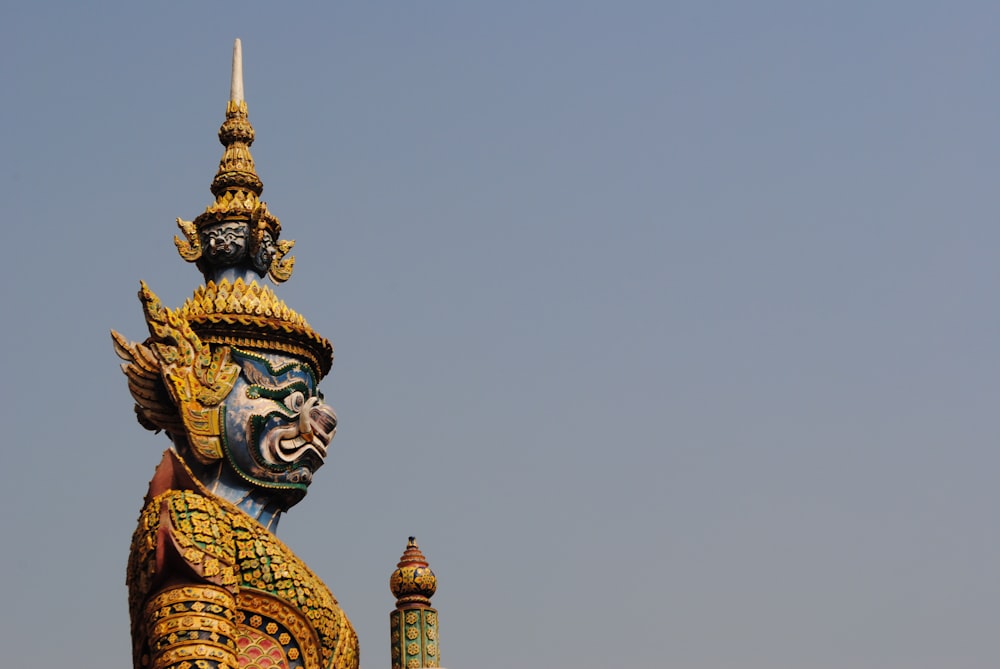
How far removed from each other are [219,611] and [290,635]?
3.21ft

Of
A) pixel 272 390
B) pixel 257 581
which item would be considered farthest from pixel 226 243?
pixel 257 581

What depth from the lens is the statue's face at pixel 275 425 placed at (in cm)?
1634

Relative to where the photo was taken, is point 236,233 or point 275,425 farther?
point 236,233

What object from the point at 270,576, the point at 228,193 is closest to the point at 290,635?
the point at 270,576

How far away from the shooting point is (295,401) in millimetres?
16781

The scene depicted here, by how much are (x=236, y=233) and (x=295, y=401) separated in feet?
6.15

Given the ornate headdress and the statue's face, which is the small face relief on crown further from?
the statue's face

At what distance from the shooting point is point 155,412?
16.6 meters

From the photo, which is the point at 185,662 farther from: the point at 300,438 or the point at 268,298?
the point at 268,298

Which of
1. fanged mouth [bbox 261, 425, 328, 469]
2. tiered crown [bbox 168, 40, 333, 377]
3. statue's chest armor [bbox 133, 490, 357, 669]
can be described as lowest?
statue's chest armor [bbox 133, 490, 357, 669]

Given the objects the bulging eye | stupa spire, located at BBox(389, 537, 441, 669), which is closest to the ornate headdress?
the bulging eye

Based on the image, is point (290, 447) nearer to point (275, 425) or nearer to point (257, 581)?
point (275, 425)

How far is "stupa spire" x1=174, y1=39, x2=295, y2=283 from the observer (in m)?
17.4

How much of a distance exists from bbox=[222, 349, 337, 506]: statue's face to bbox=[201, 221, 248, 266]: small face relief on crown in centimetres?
116
